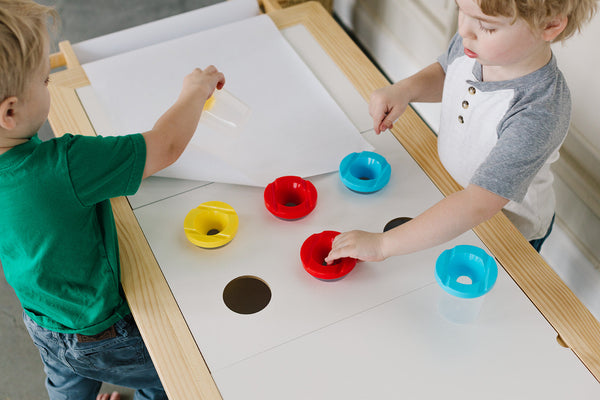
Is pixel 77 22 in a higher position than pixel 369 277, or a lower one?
lower

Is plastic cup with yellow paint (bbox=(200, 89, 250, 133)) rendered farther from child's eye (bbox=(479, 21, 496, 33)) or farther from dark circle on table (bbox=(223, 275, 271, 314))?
child's eye (bbox=(479, 21, 496, 33))

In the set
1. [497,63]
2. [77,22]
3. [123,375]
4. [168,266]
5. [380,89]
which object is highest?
[497,63]

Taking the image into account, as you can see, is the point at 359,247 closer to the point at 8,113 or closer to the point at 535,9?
the point at 535,9

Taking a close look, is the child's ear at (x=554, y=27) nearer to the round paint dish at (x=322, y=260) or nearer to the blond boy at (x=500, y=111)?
the blond boy at (x=500, y=111)

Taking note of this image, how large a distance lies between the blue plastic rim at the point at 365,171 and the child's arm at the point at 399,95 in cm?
6

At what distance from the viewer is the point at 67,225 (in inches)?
31.3

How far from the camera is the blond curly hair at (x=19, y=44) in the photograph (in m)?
0.68

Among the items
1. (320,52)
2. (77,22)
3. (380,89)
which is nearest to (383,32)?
(320,52)

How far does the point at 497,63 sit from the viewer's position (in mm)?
798

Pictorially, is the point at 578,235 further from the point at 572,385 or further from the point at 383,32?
the point at 383,32

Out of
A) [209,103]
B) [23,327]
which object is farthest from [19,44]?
[23,327]

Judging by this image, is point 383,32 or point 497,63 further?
point 383,32

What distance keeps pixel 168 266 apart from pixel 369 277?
28cm

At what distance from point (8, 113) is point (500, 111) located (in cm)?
65
